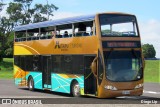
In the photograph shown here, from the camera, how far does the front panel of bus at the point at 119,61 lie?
20.2 m

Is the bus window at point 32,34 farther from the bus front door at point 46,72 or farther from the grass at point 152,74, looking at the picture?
the grass at point 152,74

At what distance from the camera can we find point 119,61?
20.5 metres

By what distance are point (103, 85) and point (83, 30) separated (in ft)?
10.8

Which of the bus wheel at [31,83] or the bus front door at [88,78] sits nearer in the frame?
the bus front door at [88,78]

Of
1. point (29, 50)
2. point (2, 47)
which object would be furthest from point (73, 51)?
point (2, 47)

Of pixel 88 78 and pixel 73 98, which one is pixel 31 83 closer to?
pixel 73 98

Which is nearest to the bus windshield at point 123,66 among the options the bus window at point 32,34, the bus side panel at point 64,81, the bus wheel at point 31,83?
the bus side panel at point 64,81

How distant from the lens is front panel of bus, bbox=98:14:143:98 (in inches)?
797

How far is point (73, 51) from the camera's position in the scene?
22641 mm

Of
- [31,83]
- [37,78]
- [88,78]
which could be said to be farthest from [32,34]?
[88,78]

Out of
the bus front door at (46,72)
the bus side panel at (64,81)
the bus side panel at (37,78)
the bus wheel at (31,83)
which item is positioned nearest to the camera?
the bus side panel at (64,81)

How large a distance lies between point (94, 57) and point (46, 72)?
5360 millimetres

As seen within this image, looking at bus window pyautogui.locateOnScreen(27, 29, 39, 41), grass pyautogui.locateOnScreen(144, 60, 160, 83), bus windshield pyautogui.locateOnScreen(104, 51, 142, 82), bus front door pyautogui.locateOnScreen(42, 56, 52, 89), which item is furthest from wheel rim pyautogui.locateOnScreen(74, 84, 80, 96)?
grass pyautogui.locateOnScreen(144, 60, 160, 83)

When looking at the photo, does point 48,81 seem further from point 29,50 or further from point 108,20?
point 108,20
